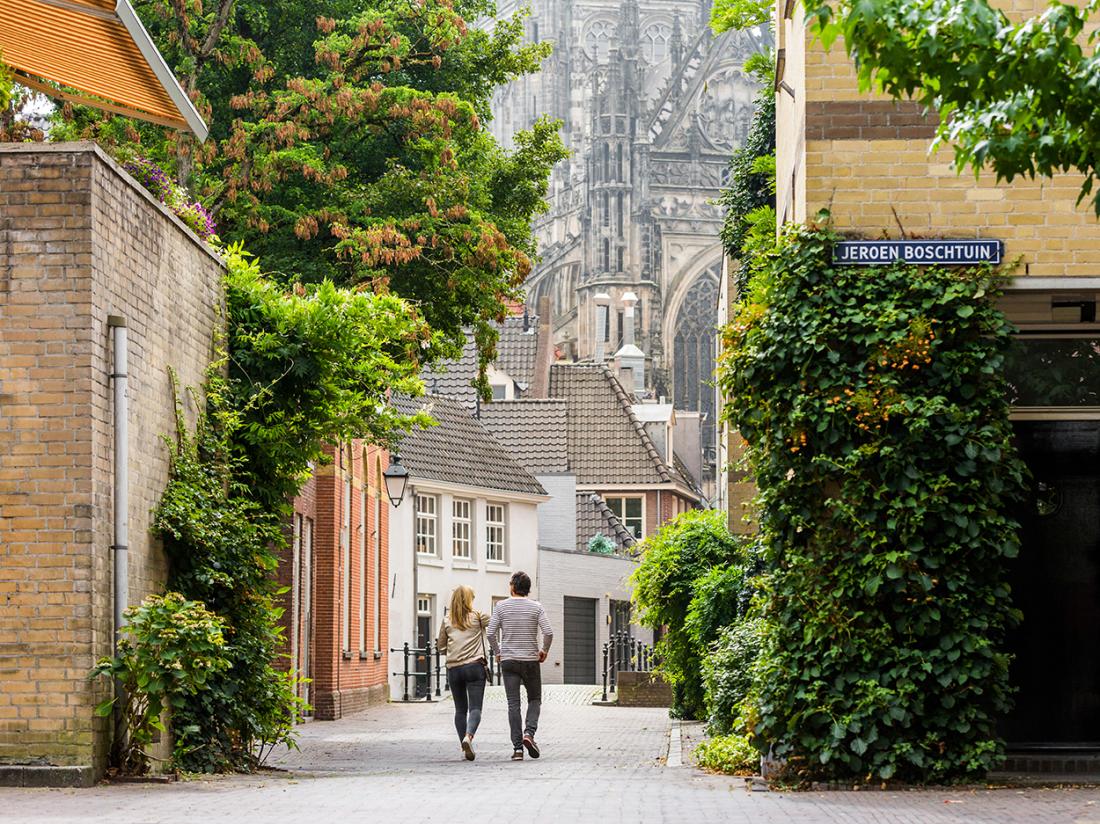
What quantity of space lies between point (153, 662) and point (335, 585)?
51.7 ft

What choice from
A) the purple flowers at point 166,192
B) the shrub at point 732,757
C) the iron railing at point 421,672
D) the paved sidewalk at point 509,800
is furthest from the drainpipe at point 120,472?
the iron railing at point 421,672

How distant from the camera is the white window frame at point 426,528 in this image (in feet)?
150

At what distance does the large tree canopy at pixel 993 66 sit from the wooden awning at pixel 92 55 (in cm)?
735

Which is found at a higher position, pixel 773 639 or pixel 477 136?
pixel 477 136

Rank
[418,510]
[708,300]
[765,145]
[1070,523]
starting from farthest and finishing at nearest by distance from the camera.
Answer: [708,300] < [418,510] < [765,145] < [1070,523]

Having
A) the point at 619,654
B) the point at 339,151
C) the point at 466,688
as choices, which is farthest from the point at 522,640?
the point at 619,654

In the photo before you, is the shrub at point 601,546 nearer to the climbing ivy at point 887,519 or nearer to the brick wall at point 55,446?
the climbing ivy at point 887,519

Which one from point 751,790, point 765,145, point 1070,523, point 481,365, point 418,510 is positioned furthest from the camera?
point 418,510

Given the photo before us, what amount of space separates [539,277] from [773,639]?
92881mm

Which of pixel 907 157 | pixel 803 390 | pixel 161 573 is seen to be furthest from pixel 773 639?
pixel 161 573

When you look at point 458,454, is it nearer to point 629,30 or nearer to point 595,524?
point 595,524

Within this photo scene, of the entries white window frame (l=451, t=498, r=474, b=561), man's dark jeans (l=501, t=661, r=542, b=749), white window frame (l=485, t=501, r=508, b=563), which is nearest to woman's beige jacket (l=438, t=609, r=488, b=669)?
man's dark jeans (l=501, t=661, r=542, b=749)

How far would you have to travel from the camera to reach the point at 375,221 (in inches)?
1035

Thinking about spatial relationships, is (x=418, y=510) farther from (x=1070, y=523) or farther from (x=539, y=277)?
(x=539, y=277)
